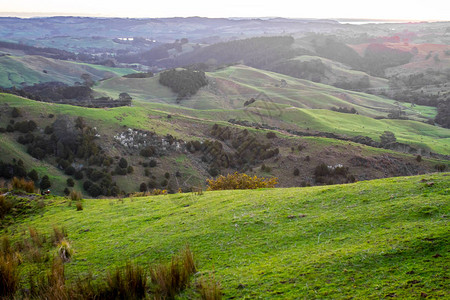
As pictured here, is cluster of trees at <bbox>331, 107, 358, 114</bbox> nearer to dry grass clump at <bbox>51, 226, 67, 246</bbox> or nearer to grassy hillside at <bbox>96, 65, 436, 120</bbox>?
grassy hillside at <bbox>96, 65, 436, 120</bbox>

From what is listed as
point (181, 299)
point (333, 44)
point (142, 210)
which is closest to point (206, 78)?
point (142, 210)

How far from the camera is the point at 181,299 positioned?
481cm

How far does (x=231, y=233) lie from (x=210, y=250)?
842 mm

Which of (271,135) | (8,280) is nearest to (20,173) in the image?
(8,280)

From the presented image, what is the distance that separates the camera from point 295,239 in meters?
6.59

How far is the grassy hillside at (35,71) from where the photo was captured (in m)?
98.0

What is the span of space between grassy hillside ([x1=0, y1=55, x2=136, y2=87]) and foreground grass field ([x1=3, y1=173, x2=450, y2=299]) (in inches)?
4071

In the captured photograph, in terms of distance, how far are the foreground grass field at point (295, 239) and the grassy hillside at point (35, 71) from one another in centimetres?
10339

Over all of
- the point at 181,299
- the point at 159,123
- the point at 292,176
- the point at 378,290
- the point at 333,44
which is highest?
the point at 333,44

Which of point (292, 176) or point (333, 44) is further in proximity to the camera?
point (333, 44)

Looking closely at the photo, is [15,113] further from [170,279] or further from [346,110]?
[346,110]

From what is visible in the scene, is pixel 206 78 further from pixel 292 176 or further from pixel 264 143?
pixel 292 176

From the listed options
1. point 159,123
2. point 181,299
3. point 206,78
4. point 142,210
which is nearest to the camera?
point 181,299

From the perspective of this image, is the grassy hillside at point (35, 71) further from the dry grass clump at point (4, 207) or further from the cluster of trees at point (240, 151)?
the dry grass clump at point (4, 207)
